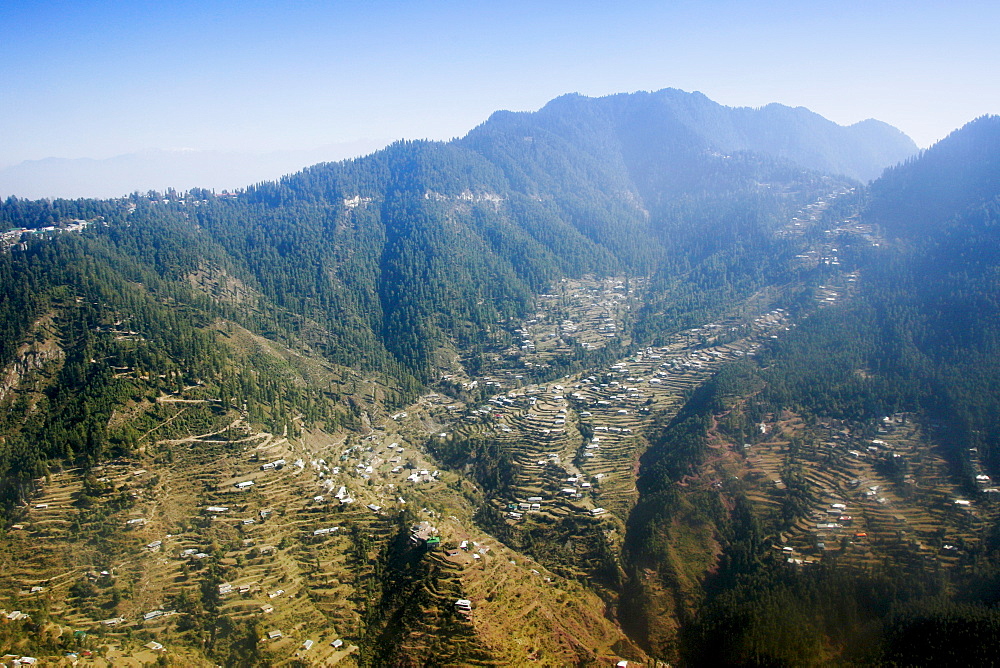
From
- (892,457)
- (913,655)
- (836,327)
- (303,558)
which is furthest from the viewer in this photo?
(836,327)

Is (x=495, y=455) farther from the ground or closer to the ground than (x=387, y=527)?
closer to the ground

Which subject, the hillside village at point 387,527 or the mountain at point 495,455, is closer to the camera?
the hillside village at point 387,527

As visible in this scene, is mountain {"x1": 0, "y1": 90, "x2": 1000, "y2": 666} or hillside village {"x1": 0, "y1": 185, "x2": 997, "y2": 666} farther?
mountain {"x1": 0, "y1": 90, "x2": 1000, "y2": 666}

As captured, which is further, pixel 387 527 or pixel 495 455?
pixel 495 455

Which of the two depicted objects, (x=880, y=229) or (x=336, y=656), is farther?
(x=880, y=229)

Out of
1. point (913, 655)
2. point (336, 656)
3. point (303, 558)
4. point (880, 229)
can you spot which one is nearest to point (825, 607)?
point (913, 655)

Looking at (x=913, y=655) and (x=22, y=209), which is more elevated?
(x=22, y=209)

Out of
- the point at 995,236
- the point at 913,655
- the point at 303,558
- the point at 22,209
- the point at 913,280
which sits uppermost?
the point at 22,209

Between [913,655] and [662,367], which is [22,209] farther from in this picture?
[913,655]
